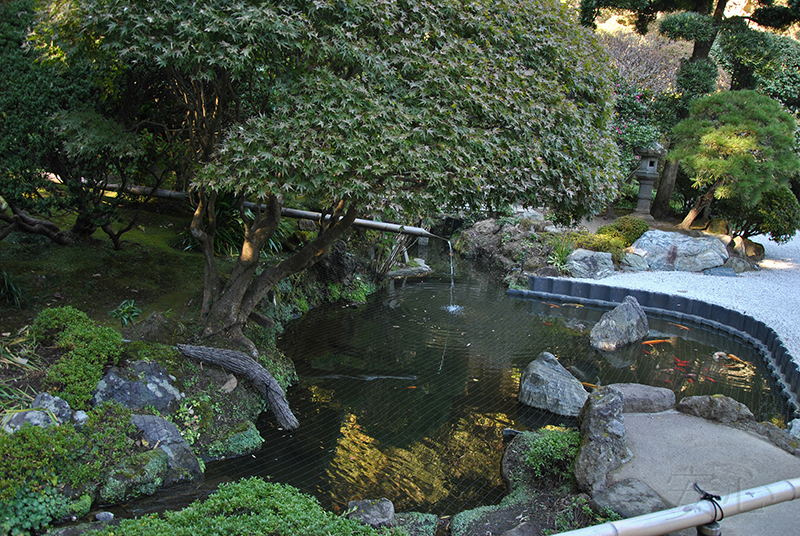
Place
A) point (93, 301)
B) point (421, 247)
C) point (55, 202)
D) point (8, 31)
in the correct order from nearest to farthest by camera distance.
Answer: point (8, 31), point (55, 202), point (93, 301), point (421, 247)

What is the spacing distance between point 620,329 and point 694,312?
98.5 inches

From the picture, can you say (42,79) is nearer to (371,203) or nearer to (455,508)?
(371,203)

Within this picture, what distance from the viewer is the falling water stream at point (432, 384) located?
15.8ft

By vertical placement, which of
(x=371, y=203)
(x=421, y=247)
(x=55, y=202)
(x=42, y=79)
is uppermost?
(x=42, y=79)

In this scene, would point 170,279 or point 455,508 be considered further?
point 170,279

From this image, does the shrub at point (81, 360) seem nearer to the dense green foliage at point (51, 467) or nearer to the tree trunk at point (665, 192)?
the dense green foliage at point (51, 467)

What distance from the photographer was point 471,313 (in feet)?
33.4

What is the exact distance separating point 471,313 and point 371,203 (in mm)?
5891

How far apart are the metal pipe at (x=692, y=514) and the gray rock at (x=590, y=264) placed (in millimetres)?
10419

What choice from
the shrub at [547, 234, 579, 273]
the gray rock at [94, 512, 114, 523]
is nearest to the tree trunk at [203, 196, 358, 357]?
the gray rock at [94, 512, 114, 523]

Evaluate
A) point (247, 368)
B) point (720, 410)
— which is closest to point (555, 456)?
point (720, 410)

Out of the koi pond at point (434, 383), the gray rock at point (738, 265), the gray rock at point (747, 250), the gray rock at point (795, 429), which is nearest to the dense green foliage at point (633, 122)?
the gray rock at point (747, 250)

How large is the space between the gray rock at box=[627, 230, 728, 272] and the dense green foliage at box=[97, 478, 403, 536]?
1157cm

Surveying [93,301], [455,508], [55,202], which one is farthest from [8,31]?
[455,508]
